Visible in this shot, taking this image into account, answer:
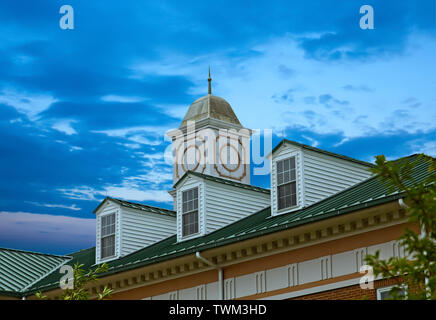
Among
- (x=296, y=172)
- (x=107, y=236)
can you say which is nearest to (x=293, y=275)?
(x=296, y=172)

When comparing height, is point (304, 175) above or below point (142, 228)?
above

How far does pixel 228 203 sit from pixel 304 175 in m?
4.10

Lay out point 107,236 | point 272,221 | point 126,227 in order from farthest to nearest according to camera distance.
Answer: point 107,236
point 126,227
point 272,221

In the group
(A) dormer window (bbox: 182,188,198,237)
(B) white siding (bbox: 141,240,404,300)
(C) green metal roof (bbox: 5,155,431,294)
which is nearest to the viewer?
(B) white siding (bbox: 141,240,404,300)

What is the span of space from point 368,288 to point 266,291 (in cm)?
323

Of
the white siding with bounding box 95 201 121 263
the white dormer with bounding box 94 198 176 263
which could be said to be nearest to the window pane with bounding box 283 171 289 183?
the white dormer with bounding box 94 198 176 263

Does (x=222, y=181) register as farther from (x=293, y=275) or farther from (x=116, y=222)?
(x=293, y=275)

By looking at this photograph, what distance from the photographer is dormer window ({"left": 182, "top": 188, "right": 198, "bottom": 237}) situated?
84.4 ft

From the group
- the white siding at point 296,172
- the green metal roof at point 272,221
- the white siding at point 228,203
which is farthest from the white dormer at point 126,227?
the white siding at point 296,172

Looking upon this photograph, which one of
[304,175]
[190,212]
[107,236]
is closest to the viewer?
[304,175]

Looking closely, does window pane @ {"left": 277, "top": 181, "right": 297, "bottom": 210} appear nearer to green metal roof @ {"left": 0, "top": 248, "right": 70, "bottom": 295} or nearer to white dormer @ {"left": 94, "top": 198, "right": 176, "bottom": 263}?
white dormer @ {"left": 94, "top": 198, "right": 176, "bottom": 263}

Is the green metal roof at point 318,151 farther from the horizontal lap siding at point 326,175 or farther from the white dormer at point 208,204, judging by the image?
the white dormer at point 208,204

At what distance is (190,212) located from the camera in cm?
2586

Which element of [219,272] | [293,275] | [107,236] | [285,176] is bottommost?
[293,275]
